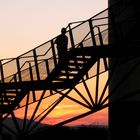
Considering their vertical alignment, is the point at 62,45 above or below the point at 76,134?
above

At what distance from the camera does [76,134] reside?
36250mm

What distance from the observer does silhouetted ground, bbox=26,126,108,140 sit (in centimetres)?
3538

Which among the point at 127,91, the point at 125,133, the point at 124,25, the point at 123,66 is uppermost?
the point at 124,25

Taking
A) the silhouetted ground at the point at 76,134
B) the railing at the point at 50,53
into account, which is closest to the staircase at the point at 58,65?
the railing at the point at 50,53

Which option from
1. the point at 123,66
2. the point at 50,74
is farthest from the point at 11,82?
the point at 123,66

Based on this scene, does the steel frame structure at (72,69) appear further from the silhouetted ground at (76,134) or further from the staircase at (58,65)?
the silhouetted ground at (76,134)

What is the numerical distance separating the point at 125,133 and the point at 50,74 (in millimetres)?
7637

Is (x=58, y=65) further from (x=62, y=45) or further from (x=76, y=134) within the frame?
(x=76, y=134)

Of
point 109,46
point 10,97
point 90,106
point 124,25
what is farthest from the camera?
point 10,97

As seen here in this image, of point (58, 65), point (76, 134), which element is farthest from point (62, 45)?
point (76, 134)

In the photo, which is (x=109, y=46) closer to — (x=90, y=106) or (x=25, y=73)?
(x=90, y=106)

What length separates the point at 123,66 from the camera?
78.1ft

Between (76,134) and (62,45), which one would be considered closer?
(62,45)

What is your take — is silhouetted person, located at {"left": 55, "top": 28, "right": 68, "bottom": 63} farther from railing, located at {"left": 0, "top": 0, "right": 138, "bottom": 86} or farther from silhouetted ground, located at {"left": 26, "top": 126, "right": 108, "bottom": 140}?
silhouetted ground, located at {"left": 26, "top": 126, "right": 108, "bottom": 140}
